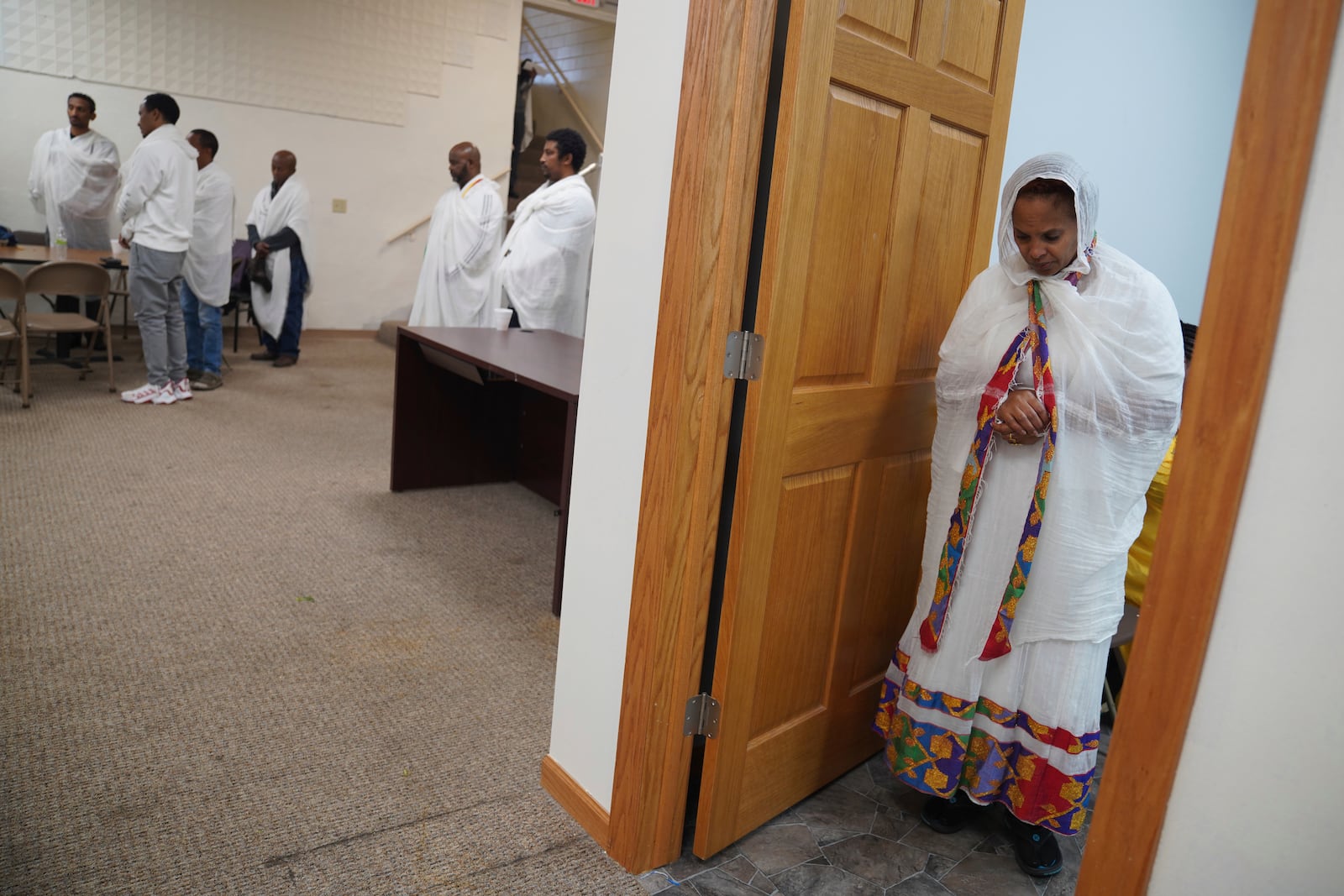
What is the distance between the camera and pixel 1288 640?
916 mm

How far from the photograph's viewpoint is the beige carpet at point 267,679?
1.88 m

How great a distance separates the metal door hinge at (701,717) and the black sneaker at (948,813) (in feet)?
2.09

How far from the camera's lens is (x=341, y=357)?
755 cm

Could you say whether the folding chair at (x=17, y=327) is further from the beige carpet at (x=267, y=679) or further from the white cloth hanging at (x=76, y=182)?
the white cloth hanging at (x=76, y=182)

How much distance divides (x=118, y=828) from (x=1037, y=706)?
1.86 m

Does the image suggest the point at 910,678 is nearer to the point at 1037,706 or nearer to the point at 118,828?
the point at 1037,706

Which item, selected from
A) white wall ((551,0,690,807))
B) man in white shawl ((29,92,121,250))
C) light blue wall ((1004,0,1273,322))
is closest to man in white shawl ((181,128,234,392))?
man in white shawl ((29,92,121,250))

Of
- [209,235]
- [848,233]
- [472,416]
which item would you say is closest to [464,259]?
[209,235]

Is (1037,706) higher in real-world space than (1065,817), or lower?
higher

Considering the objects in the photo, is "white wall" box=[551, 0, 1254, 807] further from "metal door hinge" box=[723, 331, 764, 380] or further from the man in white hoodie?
the man in white hoodie

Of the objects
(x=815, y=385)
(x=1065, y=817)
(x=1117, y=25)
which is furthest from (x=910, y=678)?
(x=1117, y=25)

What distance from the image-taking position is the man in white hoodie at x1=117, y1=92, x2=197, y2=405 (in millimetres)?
5094

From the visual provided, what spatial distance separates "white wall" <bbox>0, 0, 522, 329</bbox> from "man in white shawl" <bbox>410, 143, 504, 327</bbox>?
1624 millimetres

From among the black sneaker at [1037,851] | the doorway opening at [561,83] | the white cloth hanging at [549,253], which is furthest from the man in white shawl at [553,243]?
the doorway opening at [561,83]
